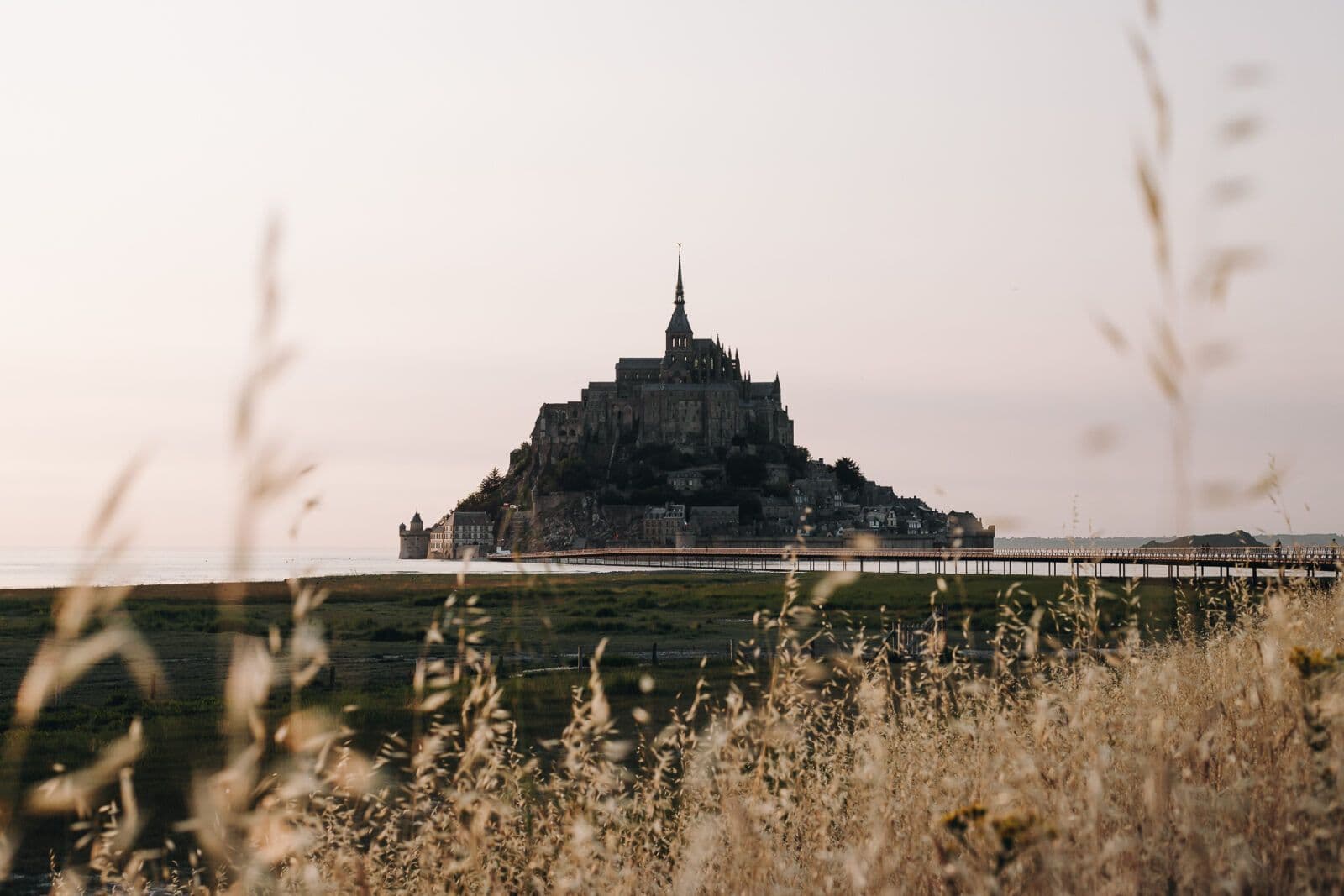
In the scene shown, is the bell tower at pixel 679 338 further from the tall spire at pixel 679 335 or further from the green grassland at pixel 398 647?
the green grassland at pixel 398 647

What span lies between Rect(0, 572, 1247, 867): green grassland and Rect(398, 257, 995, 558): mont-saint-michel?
99.1m

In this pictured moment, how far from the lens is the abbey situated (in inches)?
7042

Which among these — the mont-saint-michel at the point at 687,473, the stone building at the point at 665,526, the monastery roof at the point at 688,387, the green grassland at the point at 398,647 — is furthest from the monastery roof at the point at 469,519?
the green grassland at the point at 398,647

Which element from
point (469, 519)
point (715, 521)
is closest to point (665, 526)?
point (715, 521)

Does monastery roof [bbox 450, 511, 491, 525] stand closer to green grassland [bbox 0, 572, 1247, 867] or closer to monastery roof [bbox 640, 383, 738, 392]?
monastery roof [bbox 640, 383, 738, 392]

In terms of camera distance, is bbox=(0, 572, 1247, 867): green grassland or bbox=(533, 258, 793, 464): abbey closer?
bbox=(0, 572, 1247, 867): green grassland

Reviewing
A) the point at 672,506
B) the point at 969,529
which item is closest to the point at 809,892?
the point at 672,506

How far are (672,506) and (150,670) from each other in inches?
6631

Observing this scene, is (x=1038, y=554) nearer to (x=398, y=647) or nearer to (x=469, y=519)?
(x=398, y=647)

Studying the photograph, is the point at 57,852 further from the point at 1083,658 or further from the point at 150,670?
the point at 150,670

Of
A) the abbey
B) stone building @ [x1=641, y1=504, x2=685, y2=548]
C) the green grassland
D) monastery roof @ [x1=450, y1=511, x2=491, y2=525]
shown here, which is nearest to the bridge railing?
the green grassland

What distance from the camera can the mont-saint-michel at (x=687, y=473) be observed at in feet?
556

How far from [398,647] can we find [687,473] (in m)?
143

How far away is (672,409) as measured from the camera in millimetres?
179625
